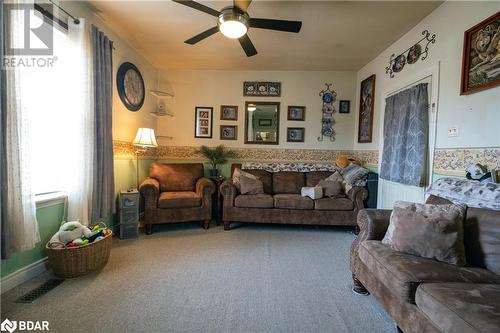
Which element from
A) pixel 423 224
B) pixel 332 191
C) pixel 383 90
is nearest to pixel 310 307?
pixel 423 224

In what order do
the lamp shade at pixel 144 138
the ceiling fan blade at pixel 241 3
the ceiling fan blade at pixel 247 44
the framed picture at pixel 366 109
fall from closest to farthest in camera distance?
1. the ceiling fan blade at pixel 241 3
2. the ceiling fan blade at pixel 247 44
3. the lamp shade at pixel 144 138
4. the framed picture at pixel 366 109

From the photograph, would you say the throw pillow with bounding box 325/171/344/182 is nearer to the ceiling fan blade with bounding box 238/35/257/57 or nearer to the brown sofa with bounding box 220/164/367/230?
the brown sofa with bounding box 220/164/367/230

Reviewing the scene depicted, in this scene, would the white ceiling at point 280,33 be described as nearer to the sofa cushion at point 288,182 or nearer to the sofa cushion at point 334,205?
the sofa cushion at point 288,182

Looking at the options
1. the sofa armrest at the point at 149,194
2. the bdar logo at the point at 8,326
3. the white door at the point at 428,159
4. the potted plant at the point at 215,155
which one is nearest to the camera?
the bdar logo at the point at 8,326

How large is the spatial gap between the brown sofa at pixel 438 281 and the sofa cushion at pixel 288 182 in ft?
6.66

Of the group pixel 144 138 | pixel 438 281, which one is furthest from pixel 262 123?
pixel 438 281

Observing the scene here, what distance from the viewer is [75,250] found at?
→ 200 centimetres

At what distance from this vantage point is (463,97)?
214 centimetres

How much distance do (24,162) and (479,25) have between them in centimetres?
375

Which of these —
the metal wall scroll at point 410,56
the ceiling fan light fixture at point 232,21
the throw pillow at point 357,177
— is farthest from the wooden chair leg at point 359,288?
the metal wall scroll at point 410,56

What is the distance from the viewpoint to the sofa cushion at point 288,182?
394cm

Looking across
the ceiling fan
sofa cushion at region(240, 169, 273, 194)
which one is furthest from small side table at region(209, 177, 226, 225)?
the ceiling fan

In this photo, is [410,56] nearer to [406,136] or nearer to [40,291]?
[406,136]

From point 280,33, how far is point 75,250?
3.12 meters
